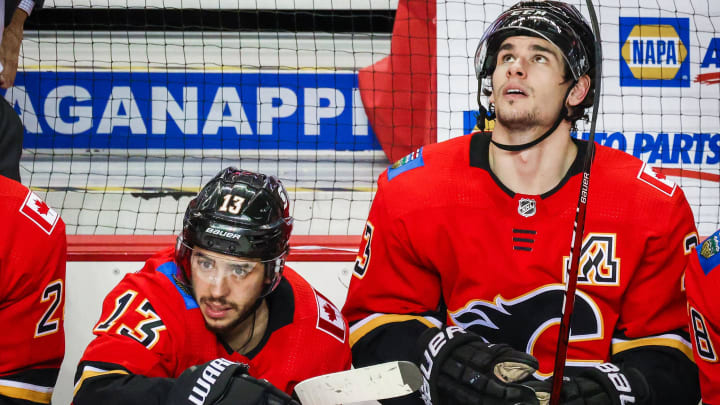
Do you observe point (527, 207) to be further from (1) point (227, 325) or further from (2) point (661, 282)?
(1) point (227, 325)

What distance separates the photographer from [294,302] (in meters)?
1.97

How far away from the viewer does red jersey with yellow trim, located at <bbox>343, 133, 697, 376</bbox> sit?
76.1 inches

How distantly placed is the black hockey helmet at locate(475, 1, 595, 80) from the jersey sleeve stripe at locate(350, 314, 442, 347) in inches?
23.6

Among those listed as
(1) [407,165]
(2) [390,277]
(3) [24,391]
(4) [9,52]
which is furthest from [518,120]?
(4) [9,52]

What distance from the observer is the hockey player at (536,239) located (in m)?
1.93

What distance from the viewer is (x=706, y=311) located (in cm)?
165

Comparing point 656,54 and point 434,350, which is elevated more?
point 656,54

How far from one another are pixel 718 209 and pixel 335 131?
170 cm

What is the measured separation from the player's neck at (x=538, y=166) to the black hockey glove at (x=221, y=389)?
30.3 inches

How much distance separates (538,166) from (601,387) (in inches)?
20.9

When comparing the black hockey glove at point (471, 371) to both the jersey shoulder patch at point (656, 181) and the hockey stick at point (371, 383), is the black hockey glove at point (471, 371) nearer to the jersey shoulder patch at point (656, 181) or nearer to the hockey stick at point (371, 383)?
the hockey stick at point (371, 383)

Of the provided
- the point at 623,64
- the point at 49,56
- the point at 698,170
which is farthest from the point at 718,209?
the point at 49,56

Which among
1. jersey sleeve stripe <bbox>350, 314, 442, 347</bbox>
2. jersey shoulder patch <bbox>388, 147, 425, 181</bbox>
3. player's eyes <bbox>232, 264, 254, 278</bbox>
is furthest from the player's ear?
player's eyes <bbox>232, 264, 254, 278</bbox>

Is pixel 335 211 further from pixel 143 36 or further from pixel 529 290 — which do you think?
pixel 529 290
